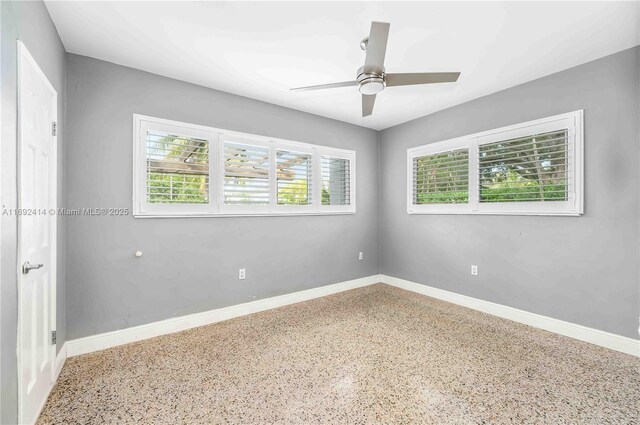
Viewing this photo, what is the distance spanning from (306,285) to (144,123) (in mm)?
2672

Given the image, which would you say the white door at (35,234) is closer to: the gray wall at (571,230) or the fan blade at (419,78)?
the fan blade at (419,78)

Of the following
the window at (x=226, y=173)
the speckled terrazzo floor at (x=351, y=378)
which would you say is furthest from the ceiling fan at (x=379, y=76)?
the speckled terrazzo floor at (x=351, y=378)

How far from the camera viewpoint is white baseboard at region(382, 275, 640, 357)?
7.87ft

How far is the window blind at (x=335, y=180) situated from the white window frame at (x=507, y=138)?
94 centimetres

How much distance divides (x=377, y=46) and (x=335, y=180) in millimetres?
2552

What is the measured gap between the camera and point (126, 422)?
163 cm

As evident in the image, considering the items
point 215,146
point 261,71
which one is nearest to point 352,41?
point 261,71

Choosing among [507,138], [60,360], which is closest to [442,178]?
[507,138]

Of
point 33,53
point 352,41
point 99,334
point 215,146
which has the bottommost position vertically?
point 99,334

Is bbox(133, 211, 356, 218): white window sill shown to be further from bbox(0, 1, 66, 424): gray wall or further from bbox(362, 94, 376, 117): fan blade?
bbox(362, 94, 376, 117): fan blade

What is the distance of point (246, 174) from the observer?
332cm

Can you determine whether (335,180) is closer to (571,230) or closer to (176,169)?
(176,169)

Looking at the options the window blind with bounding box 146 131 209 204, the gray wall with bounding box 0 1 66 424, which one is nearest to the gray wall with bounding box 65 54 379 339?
the window blind with bounding box 146 131 209 204

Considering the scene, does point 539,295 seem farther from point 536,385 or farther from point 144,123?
point 144,123
